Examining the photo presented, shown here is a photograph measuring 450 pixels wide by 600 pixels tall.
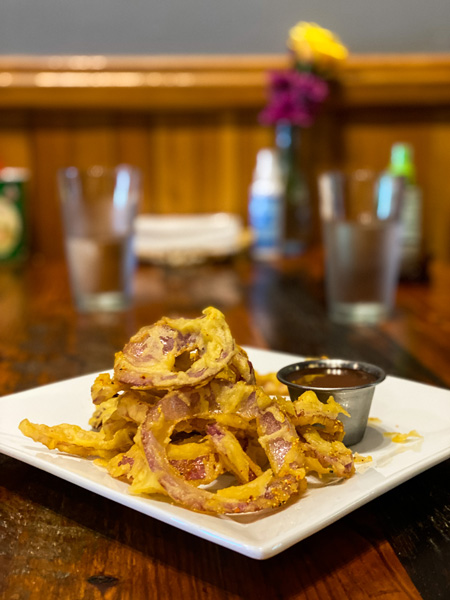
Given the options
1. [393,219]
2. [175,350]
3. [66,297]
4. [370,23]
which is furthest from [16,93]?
[175,350]

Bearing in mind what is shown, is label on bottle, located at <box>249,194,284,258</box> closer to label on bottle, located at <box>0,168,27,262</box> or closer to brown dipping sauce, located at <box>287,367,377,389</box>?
label on bottle, located at <box>0,168,27,262</box>

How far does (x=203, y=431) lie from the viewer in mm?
702

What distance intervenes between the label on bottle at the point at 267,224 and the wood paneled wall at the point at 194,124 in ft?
1.33

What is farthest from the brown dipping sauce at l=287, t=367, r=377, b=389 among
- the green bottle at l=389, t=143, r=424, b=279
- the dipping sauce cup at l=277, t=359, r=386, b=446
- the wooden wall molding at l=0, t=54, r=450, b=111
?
the wooden wall molding at l=0, t=54, r=450, b=111

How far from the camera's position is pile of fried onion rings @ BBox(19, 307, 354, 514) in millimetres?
625

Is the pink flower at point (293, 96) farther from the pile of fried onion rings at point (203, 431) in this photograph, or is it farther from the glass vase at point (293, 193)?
the pile of fried onion rings at point (203, 431)

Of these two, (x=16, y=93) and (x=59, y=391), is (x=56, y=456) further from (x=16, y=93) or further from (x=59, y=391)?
(x=16, y=93)

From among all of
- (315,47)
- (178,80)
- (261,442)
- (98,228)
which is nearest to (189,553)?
(261,442)

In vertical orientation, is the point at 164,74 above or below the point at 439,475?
above

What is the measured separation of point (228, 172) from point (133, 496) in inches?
97.5

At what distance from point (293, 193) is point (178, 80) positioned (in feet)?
2.11

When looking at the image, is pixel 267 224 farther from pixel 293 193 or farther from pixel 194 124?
pixel 194 124

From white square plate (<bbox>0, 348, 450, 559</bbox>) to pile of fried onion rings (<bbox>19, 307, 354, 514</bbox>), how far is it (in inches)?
0.6

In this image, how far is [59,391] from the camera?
0.93 meters
